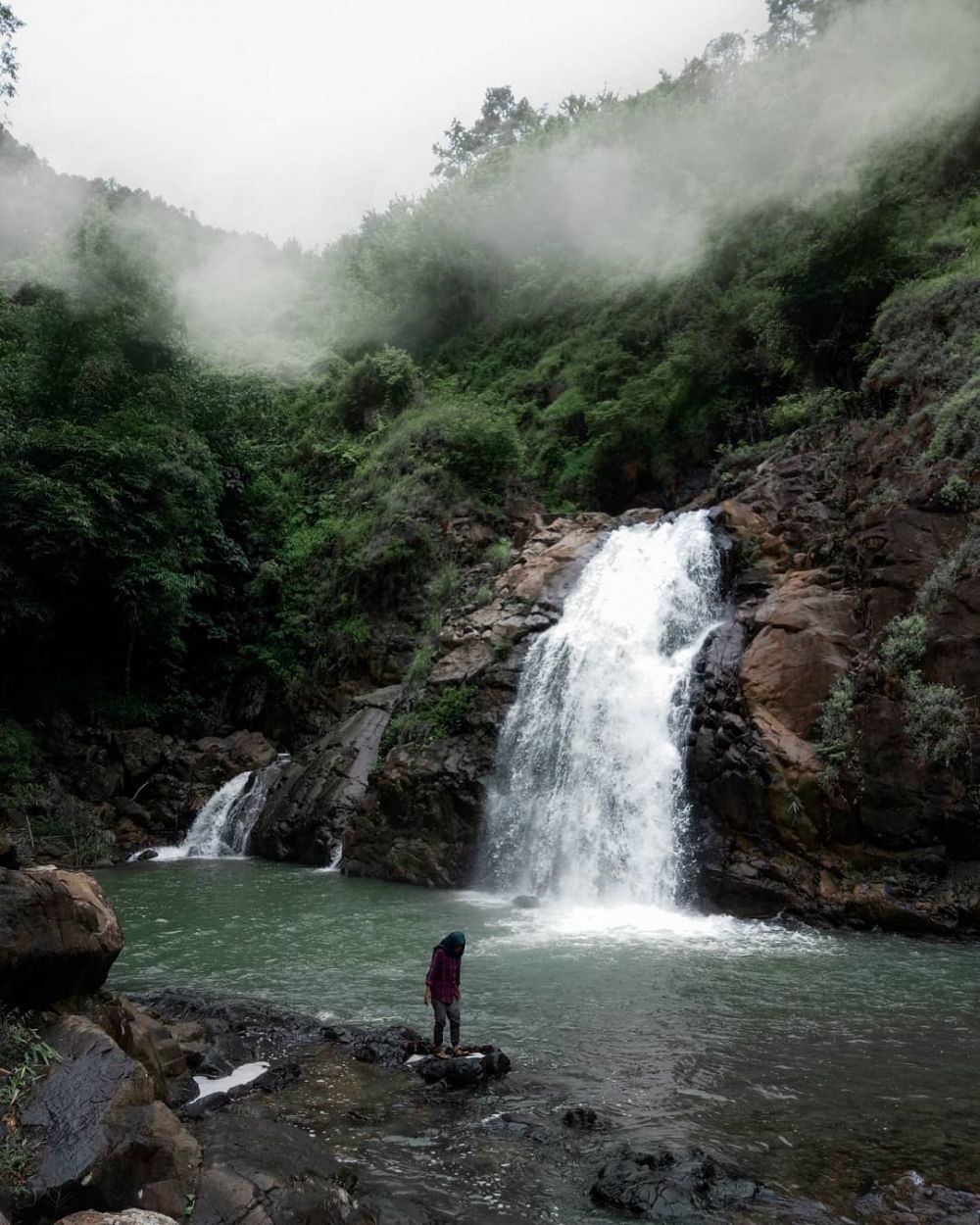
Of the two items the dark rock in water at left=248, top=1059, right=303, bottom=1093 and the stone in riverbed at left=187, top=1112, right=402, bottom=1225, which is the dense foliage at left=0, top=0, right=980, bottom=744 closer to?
the dark rock in water at left=248, top=1059, right=303, bottom=1093

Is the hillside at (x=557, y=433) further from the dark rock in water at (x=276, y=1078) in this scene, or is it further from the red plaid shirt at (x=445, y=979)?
the dark rock in water at (x=276, y=1078)

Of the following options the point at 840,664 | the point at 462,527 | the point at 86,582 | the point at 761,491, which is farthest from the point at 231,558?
the point at 840,664

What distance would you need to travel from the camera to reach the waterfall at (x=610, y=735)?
1538 centimetres

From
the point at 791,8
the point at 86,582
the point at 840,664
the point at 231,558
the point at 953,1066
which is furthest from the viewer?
the point at 791,8

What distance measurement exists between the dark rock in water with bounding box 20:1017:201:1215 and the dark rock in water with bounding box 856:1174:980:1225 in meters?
4.03

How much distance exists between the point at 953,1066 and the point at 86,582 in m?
22.7

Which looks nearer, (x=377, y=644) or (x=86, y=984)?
(x=86, y=984)

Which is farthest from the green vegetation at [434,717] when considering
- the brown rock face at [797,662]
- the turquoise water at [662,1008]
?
the brown rock face at [797,662]

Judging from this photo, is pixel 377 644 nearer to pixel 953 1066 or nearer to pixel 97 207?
pixel 953 1066

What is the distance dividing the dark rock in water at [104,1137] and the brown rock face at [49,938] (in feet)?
2.11

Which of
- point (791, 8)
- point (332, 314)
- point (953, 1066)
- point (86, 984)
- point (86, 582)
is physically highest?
point (791, 8)

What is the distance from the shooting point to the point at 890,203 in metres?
18.9

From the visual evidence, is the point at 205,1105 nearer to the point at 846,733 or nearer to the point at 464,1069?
the point at 464,1069

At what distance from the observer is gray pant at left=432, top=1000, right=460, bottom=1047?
307 inches
